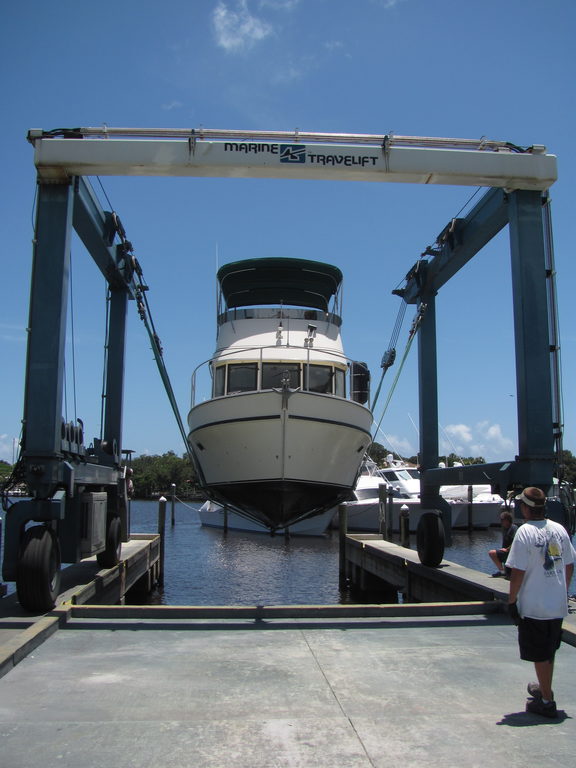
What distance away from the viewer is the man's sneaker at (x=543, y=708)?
4.07 metres

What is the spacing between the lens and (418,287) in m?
14.5

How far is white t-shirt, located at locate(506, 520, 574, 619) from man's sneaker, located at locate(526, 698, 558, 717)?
0.50 m

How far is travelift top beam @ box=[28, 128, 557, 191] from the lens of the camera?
916 cm

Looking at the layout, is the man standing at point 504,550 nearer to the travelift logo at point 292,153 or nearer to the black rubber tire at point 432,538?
the black rubber tire at point 432,538

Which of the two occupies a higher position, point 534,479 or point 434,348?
point 434,348

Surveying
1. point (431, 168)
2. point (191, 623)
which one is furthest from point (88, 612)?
point (431, 168)

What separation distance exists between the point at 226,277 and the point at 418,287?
479 cm

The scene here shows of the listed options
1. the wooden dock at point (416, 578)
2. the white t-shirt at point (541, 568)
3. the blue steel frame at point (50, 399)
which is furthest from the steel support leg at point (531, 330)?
the blue steel frame at point (50, 399)

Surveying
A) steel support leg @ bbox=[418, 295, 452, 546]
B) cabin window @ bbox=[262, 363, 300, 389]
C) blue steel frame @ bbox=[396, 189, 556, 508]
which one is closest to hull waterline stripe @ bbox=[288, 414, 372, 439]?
steel support leg @ bbox=[418, 295, 452, 546]

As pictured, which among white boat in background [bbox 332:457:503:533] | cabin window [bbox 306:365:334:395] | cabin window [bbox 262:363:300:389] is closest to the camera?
cabin window [bbox 262:363:300:389]

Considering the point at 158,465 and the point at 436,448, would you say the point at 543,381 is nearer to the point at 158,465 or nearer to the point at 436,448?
the point at 436,448

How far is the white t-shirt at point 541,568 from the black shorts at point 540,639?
0.05 metres

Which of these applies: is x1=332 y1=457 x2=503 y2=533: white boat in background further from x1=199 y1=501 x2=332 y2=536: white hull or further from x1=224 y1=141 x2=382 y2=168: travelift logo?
x1=224 y1=141 x2=382 y2=168: travelift logo

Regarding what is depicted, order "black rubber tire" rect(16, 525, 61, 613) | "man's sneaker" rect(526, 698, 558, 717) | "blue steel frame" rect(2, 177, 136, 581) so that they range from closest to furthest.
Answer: "man's sneaker" rect(526, 698, 558, 717) → "black rubber tire" rect(16, 525, 61, 613) → "blue steel frame" rect(2, 177, 136, 581)
